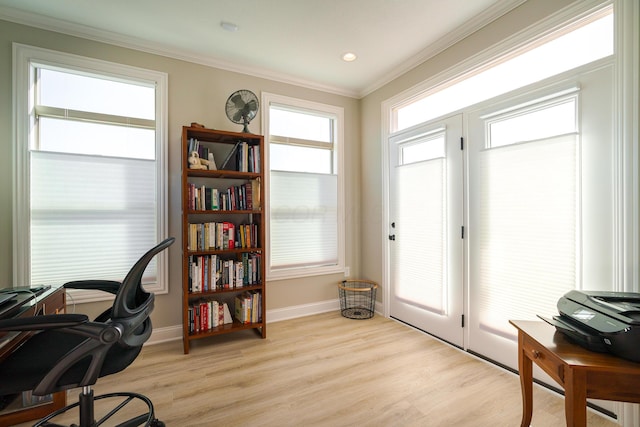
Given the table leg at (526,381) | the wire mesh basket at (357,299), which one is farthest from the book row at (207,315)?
the table leg at (526,381)

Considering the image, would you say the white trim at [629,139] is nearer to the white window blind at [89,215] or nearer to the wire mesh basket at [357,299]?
the wire mesh basket at [357,299]

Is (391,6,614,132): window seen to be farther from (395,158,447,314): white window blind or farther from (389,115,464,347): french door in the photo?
(395,158,447,314): white window blind

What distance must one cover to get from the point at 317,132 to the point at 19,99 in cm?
260

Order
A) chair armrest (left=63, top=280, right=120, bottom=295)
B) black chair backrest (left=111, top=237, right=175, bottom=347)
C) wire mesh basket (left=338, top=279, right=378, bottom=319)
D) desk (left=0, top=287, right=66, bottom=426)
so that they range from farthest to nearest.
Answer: wire mesh basket (left=338, top=279, right=378, bottom=319), chair armrest (left=63, top=280, right=120, bottom=295), desk (left=0, top=287, right=66, bottom=426), black chair backrest (left=111, top=237, right=175, bottom=347)

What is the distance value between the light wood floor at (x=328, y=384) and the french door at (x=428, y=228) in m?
0.31

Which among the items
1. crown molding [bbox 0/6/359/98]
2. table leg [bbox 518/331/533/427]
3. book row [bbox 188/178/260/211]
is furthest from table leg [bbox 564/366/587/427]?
crown molding [bbox 0/6/359/98]

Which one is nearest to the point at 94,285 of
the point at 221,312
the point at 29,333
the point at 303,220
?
the point at 29,333

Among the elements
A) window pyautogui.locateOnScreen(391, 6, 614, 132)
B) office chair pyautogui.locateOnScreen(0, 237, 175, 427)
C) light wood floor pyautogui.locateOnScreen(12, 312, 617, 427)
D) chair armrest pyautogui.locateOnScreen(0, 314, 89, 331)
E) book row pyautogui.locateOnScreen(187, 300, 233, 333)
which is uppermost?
window pyautogui.locateOnScreen(391, 6, 614, 132)

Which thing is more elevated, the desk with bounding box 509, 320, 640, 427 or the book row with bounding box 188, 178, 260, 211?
the book row with bounding box 188, 178, 260, 211

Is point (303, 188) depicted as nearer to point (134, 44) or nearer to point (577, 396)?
point (134, 44)

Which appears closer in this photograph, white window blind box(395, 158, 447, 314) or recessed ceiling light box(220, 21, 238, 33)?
recessed ceiling light box(220, 21, 238, 33)

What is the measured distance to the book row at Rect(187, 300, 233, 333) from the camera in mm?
2496

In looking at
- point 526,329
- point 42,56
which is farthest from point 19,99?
point 526,329

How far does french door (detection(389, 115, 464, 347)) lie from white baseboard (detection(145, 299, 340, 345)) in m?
0.76
